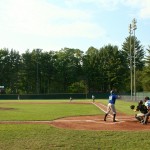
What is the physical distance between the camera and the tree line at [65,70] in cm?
11006

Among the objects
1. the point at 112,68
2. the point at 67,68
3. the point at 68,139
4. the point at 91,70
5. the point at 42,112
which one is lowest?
the point at 68,139

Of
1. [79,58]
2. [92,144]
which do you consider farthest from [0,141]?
[79,58]

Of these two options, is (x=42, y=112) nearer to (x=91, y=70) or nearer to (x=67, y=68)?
(x=91, y=70)

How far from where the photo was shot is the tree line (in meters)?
110

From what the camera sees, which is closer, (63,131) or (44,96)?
(63,131)

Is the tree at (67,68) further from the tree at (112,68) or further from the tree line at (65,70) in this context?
the tree at (112,68)

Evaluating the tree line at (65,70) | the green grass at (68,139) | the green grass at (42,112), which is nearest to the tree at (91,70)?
the tree line at (65,70)

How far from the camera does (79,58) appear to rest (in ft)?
391

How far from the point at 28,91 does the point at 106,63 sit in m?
25.8

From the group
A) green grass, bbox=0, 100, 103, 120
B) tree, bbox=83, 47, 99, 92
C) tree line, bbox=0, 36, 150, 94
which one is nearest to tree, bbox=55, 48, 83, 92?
tree line, bbox=0, 36, 150, 94

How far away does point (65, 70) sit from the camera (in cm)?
11400

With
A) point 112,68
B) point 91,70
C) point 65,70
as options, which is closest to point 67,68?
point 65,70

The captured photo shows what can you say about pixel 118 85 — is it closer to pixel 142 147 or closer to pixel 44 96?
pixel 44 96

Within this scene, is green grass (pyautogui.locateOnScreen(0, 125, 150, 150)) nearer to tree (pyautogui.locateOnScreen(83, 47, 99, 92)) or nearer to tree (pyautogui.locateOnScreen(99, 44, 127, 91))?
tree (pyautogui.locateOnScreen(99, 44, 127, 91))
